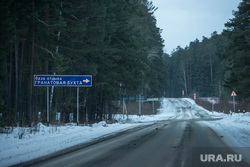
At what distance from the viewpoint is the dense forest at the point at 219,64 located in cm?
3031

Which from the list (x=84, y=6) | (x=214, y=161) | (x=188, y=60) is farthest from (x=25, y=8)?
(x=188, y=60)

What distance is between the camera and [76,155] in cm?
844

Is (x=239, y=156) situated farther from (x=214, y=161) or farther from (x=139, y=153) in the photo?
(x=139, y=153)

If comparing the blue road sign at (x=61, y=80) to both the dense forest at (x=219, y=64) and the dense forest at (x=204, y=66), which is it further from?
the dense forest at (x=204, y=66)

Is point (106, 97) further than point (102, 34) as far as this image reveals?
Yes

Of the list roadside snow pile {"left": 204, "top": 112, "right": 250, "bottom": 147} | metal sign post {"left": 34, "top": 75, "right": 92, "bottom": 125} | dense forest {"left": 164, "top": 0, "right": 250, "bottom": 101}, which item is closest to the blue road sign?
metal sign post {"left": 34, "top": 75, "right": 92, "bottom": 125}

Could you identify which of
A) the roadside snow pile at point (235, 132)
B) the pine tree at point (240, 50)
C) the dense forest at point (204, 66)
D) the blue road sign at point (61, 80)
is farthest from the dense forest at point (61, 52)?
the dense forest at point (204, 66)

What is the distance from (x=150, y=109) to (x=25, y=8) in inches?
1671

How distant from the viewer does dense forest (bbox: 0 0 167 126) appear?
52.0ft

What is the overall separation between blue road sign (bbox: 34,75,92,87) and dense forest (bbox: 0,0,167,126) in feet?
2.02

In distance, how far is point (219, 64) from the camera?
99500mm

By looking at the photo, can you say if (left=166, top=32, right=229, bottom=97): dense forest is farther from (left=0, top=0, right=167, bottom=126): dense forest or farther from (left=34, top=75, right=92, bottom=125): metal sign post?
(left=34, top=75, right=92, bottom=125): metal sign post

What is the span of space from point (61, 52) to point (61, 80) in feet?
10.5

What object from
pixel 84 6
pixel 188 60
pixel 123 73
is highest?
pixel 188 60
